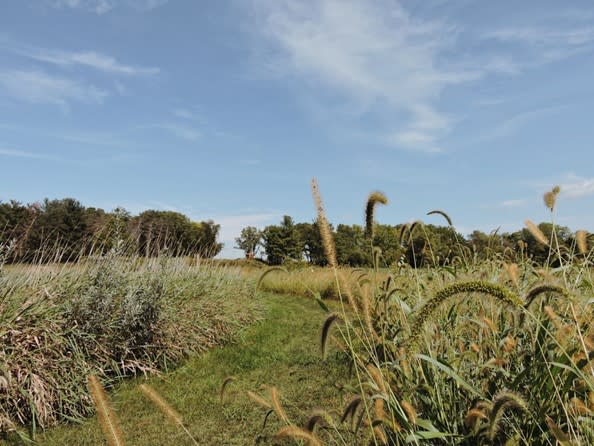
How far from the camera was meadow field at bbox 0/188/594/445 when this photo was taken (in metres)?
2.05

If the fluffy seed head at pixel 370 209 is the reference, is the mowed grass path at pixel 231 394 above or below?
below

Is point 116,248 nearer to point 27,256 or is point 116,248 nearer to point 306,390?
point 27,256

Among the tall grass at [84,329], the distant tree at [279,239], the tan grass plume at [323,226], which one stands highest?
the distant tree at [279,239]

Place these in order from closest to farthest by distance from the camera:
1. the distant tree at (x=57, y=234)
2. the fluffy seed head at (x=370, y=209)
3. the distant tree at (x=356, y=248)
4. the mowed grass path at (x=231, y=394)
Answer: the fluffy seed head at (x=370, y=209) → the distant tree at (x=356, y=248) → the mowed grass path at (x=231, y=394) → the distant tree at (x=57, y=234)

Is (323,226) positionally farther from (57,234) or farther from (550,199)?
(57,234)

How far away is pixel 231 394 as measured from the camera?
18.6 ft

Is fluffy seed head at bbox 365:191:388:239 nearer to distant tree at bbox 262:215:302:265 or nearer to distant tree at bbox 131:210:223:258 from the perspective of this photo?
distant tree at bbox 131:210:223:258

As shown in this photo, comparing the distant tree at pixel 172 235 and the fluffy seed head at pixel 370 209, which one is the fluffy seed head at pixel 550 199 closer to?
the fluffy seed head at pixel 370 209

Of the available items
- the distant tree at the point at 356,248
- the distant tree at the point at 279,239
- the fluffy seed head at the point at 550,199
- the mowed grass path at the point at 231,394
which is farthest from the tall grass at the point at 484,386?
the distant tree at the point at 279,239

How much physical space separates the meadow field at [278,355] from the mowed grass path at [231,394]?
3 centimetres

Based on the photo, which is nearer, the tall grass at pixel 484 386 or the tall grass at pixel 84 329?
the tall grass at pixel 484 386

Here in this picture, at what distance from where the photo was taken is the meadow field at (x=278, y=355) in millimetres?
2047

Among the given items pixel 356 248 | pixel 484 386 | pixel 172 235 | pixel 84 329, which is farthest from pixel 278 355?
pixel 484 386

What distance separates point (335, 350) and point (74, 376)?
12.3ft
